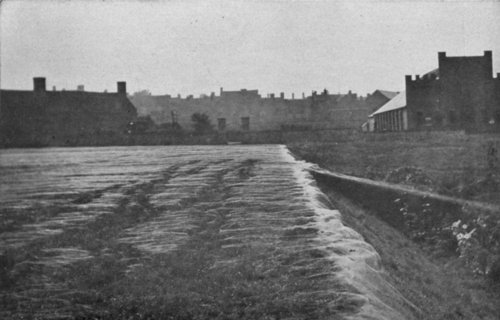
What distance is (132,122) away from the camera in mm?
53250

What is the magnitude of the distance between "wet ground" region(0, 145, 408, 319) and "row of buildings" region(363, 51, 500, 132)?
22.9 m

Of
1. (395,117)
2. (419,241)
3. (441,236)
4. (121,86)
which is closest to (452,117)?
(395,117)

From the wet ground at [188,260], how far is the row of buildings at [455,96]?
2287 centimetres

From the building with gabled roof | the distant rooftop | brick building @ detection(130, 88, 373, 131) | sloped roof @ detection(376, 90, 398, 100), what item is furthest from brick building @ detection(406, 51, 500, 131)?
the distant rooftop

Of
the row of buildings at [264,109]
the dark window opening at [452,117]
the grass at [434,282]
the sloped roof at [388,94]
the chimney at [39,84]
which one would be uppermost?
the sloped roof at [388,94]

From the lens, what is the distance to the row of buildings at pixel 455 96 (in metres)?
28.9

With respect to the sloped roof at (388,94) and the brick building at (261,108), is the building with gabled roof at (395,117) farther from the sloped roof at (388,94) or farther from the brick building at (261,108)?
the sloped roof at (388,94)

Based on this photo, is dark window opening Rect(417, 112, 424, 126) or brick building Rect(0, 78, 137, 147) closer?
dark window opening Rect(417, 112, 424, 126)

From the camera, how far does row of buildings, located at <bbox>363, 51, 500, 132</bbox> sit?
94.7ft

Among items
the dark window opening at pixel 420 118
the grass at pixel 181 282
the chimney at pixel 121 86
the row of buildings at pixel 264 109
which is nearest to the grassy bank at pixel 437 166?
the grass at pixel 181 282

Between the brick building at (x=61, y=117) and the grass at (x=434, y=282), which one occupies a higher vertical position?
the brick building at (x=61, y=117)

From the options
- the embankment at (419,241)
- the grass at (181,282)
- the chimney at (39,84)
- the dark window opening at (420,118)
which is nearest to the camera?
the grass at (181,282)

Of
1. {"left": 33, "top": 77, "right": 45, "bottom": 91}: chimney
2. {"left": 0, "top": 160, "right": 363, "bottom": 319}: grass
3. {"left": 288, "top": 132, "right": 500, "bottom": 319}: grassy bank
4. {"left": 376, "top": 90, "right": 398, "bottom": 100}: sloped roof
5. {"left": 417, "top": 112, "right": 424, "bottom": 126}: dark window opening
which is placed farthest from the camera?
{"left": 376, "top": 90, "right": 398, "bottom": 100}: sloped roof

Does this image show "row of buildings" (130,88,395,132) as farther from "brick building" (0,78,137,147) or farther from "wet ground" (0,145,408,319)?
"wet ground" (0,145,408,319)
